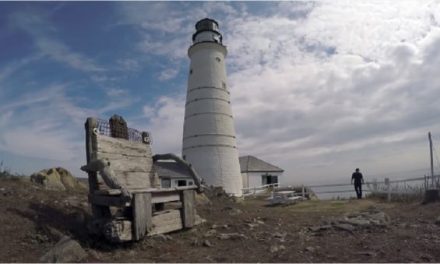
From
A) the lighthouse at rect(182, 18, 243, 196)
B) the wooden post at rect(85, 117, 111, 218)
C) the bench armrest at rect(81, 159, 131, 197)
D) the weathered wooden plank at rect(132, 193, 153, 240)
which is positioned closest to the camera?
the weathered wooden plank at rect(132, 193, 153, 240)

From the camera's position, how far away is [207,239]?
27.2 feet

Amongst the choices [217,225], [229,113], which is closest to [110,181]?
[217,225]

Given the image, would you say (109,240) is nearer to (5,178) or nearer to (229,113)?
(5,178)

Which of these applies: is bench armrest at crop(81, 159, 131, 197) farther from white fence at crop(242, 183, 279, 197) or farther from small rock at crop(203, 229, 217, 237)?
white fence at crop(242, 183, 279, 197)

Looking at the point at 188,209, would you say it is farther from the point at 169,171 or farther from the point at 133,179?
the point at 169,171

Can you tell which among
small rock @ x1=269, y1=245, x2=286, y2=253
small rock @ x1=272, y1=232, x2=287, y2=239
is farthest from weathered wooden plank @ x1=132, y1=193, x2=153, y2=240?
small rock @ x1=272, y1=232, x2=287, y2=239

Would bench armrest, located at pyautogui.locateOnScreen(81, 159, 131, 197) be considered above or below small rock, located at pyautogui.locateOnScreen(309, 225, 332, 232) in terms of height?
above

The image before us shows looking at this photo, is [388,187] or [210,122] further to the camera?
[210,122]

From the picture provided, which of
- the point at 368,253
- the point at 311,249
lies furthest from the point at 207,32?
the point at 368,253

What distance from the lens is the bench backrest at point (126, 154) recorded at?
830cm

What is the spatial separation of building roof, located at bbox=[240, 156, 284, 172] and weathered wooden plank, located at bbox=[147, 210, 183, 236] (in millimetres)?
34318

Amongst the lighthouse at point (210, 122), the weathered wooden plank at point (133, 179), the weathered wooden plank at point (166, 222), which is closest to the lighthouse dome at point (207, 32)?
the lighthouse at point (210, 122)

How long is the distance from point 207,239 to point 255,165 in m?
36.5

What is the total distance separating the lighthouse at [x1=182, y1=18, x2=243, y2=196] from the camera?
93.4 feet
